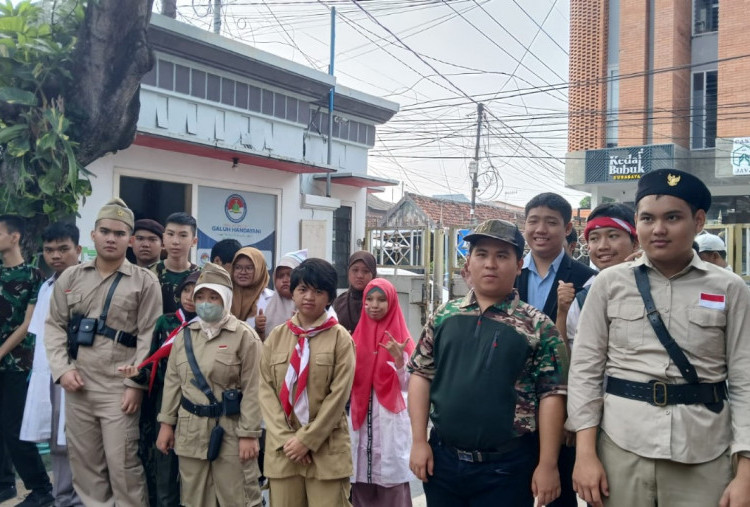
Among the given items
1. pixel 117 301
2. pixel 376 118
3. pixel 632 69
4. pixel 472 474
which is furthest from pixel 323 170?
pixel 632 69

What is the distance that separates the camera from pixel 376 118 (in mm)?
12852

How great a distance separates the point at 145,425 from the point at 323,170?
6615 mm

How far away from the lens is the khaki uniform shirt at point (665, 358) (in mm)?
2244

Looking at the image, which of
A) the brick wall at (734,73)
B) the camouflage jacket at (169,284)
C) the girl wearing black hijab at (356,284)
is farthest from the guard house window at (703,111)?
the camouflage jacket at (169,284)

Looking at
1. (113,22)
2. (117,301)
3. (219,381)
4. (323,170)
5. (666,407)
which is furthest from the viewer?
(323,170)

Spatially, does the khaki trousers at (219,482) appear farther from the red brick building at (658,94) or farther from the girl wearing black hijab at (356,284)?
the red brick building at (658,94)

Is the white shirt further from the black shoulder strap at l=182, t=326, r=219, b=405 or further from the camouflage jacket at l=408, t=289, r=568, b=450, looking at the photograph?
the camouflage jacket at l=408, t=289, r=568, b=450

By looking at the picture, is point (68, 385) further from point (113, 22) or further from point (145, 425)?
point (113, 22)

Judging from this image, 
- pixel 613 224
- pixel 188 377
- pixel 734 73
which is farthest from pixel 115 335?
pixel 734 73

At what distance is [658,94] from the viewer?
63.7 feet

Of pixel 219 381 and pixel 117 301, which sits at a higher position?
pixel 117 301

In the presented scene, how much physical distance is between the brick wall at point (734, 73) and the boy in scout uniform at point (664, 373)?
1811 centimetres

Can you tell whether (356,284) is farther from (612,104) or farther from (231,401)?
(612,104)

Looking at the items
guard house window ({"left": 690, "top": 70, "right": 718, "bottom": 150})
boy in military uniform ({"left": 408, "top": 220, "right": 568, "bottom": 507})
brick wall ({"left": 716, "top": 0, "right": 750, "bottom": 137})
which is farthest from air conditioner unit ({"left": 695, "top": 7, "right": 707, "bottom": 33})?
boy in military uniform ({"left": 408, "top": 220, "right": 568, "bottom": 507})
